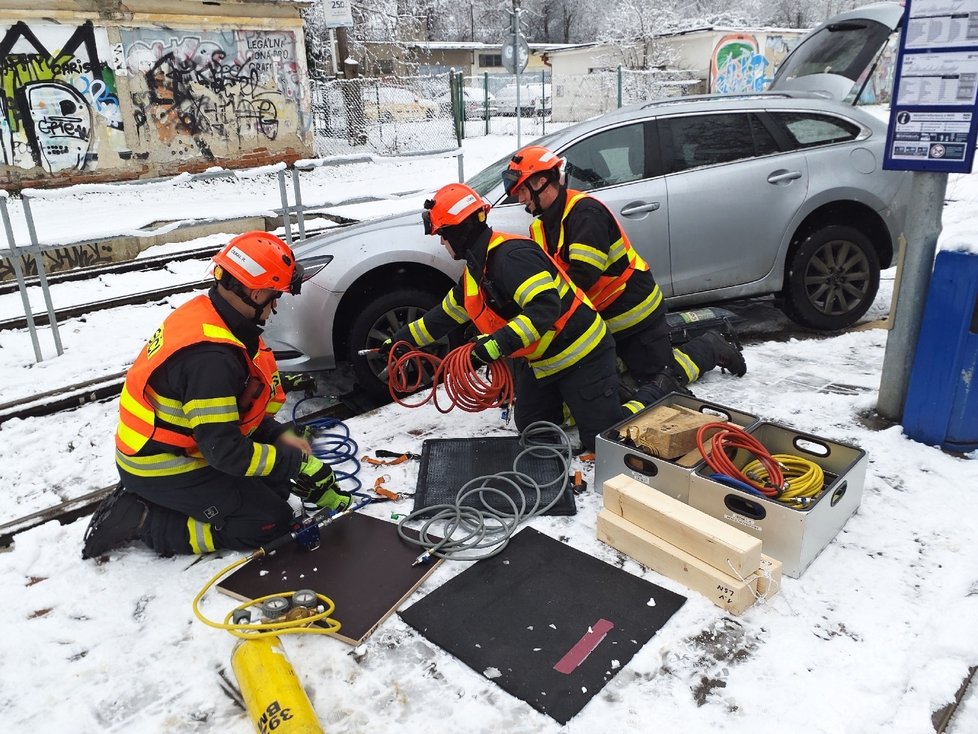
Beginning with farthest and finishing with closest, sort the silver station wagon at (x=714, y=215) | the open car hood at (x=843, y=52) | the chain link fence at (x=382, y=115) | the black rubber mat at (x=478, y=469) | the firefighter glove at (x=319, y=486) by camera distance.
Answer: the chain link fence at (x=382, y=115) → the open car hood at (x=843, y=52) → the silver station wagon at (x=714, y=215) → the black rubber mat at (x=478, y=469) → the firefighter glove at (x=319, y=486)

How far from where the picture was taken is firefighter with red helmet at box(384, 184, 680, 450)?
3.64 m

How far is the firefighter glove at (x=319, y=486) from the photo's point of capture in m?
3.31

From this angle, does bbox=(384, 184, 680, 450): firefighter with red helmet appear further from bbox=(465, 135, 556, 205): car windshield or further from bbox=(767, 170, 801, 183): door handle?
bbox=(767, 170, 801, 183): door handle

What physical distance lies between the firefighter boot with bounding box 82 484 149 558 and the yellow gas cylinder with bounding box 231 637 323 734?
0.96 meters

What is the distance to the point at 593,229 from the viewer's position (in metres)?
4.15

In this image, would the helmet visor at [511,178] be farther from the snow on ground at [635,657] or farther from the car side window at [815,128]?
the car side window at [815,128]

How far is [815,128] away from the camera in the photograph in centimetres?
554

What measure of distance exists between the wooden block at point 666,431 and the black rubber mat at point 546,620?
2.21 ft

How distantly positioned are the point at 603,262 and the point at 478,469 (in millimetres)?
1424

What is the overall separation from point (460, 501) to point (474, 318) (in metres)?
1.09

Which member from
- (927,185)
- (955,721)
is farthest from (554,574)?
(927,185)

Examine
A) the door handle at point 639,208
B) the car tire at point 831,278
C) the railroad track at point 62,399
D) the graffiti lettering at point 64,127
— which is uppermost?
the graffiti lettering at point 64,127

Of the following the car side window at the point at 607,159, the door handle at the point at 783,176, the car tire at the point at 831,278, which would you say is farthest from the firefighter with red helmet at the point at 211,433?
the car tire at the point at 831,278

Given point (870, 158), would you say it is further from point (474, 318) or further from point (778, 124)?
point (474, 318)
